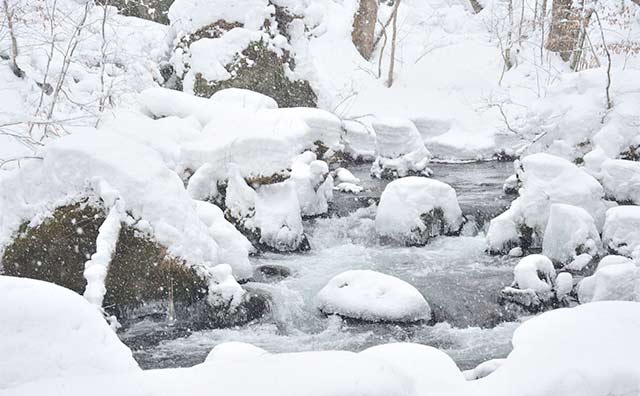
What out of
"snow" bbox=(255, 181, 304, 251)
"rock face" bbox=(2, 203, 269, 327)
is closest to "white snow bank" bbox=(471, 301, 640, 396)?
"rock face" bbox=(2, 203, 269, 327)

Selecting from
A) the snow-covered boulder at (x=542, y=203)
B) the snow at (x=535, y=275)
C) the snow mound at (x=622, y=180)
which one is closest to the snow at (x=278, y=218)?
the snow-covered boulder at (x=542, y=203)

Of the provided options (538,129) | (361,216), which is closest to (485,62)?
(538,129)

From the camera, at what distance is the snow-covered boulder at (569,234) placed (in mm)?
9000

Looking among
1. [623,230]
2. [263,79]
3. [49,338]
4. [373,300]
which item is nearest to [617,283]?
[623,230]

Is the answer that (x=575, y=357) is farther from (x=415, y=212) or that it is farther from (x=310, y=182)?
(x=310, y=182)

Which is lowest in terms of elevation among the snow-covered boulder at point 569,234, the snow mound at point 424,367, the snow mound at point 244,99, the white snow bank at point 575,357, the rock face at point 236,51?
the snow-covered boulder at point 569,234

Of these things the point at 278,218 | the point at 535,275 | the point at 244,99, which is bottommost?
the point at 535,275

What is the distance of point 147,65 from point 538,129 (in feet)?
30.9

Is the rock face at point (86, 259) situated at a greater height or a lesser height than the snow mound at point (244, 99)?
lesser

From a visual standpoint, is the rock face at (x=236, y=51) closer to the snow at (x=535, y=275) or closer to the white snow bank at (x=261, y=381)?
the snow at (x=535, y=275)

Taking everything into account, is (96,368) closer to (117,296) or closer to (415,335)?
(117,296)

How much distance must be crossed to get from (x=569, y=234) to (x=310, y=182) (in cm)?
427

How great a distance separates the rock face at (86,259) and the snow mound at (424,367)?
11.8ft

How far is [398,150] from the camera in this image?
47.3ft
